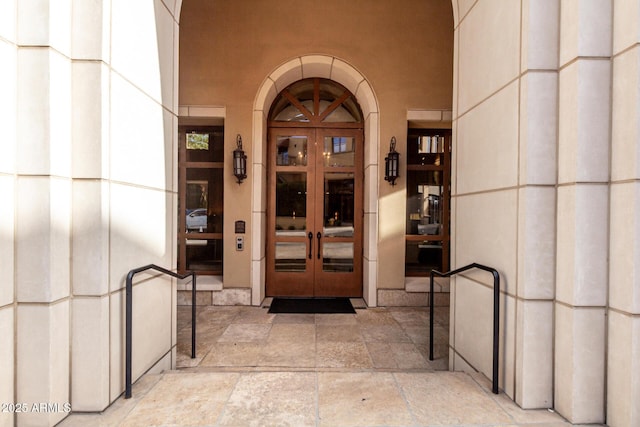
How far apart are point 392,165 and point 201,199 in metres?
3.86

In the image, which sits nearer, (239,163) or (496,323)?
(496,323)

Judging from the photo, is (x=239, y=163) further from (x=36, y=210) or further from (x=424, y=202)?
(x=36, y=210)

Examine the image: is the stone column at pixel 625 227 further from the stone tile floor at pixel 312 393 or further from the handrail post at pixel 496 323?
the handrail post at pixel 496 323

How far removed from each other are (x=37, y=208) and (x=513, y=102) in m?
3.60

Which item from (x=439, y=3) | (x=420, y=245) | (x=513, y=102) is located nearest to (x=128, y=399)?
(x=513, y=102)

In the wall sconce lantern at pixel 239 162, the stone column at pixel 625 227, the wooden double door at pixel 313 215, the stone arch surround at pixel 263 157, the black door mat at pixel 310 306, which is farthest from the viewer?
the wooden double door at pixel 313 215

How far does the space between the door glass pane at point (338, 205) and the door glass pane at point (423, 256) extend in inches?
54.8

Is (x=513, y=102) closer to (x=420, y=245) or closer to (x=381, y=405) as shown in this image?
(x=381, y=405)

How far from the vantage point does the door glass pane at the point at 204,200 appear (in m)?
7.03

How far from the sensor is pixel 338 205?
6.96 metres

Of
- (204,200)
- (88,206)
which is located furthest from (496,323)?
(204,200)

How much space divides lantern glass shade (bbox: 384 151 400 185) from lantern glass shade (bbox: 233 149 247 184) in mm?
2574

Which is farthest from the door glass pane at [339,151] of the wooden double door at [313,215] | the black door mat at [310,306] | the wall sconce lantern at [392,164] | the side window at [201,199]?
the black door mat at [310,306]

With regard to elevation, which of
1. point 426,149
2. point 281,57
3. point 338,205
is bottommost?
point 338,205
